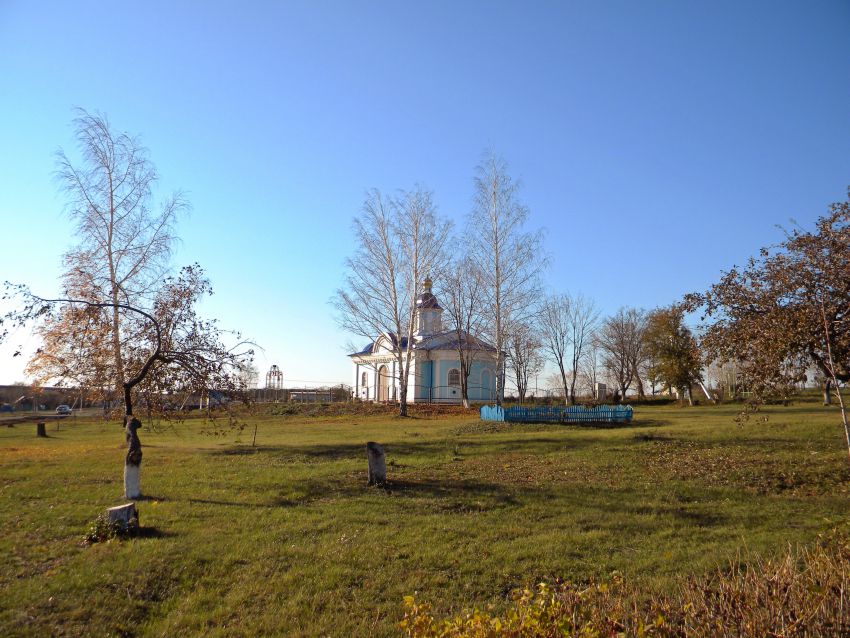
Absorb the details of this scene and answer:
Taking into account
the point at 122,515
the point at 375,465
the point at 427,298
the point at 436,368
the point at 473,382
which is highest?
the point at 427,298

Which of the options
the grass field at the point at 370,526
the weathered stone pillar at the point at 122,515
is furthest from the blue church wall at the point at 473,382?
the weathered stone pillar at the point at 122,515

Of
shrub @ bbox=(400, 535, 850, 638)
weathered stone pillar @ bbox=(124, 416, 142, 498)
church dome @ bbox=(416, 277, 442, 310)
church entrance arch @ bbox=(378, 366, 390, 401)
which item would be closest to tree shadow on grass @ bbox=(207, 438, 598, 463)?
weathered stone pillar @ bbox=(124, 416, 142, 498)

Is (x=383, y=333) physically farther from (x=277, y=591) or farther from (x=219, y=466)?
(x=277, y=591)

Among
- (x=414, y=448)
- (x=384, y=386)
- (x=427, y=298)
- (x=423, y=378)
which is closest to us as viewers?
(x=414, y=448)

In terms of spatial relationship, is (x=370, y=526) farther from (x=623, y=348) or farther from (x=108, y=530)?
(x=623, y=348)

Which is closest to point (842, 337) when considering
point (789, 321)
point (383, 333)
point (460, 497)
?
point (789, 321)

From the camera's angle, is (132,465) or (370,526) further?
(132,465)

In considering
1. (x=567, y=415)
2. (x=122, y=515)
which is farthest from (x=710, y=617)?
(x=567, y=415)

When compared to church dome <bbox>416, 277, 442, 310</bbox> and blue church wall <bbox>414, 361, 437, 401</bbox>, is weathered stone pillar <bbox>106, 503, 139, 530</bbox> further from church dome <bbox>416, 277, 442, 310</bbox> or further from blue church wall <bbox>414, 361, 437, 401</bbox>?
blue church wall <bbox>414, 361, 437, 401</bbox>

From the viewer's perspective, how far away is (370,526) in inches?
328

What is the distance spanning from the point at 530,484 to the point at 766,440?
8.91m

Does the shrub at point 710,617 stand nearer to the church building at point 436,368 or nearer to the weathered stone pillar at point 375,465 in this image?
the weathered stone pillar at point 375,465

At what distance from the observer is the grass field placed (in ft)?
18.2

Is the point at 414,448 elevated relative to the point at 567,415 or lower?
lower
